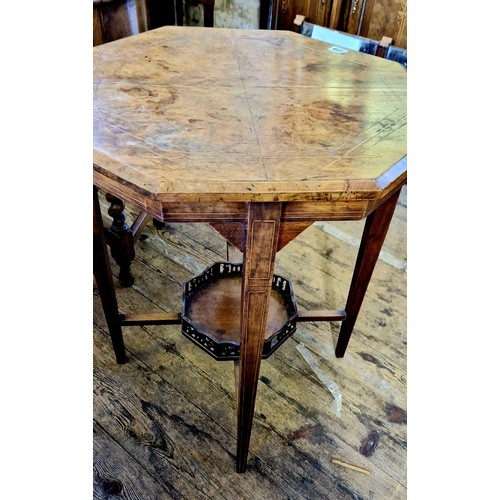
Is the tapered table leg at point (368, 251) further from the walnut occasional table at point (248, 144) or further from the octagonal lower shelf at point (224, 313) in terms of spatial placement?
the octagonal lower shelf at point (224, 313)

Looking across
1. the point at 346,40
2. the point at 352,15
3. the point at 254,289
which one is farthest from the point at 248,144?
the point at 352,15

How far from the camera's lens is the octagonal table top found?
0.82m

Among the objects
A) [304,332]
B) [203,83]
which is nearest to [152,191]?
[203,83]

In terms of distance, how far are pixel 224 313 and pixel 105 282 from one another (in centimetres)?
37

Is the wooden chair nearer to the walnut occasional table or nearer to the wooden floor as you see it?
the walnut occasional table

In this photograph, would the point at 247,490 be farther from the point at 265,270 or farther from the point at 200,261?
the point at 200,261

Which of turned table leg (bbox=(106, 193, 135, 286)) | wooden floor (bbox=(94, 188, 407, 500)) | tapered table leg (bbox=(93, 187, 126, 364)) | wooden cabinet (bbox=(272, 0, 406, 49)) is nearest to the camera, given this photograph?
tapered table leg (bbox=(93, 187, 126, 364))

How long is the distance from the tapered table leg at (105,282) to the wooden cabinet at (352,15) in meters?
1.78

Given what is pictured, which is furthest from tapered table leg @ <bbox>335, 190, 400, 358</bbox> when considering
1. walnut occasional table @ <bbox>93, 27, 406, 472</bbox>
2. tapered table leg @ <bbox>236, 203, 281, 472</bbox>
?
tapered table leg @ <bbox>236, 203, 281, 472</bbox>

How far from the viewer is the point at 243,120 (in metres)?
1.00

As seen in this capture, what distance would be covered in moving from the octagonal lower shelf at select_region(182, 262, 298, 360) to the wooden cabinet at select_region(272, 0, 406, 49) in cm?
148

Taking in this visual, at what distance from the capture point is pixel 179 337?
1.64 meters

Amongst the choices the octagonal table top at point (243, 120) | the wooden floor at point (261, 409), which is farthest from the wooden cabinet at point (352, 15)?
the wooden floor at point (261, 409)

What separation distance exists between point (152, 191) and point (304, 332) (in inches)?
41.6
